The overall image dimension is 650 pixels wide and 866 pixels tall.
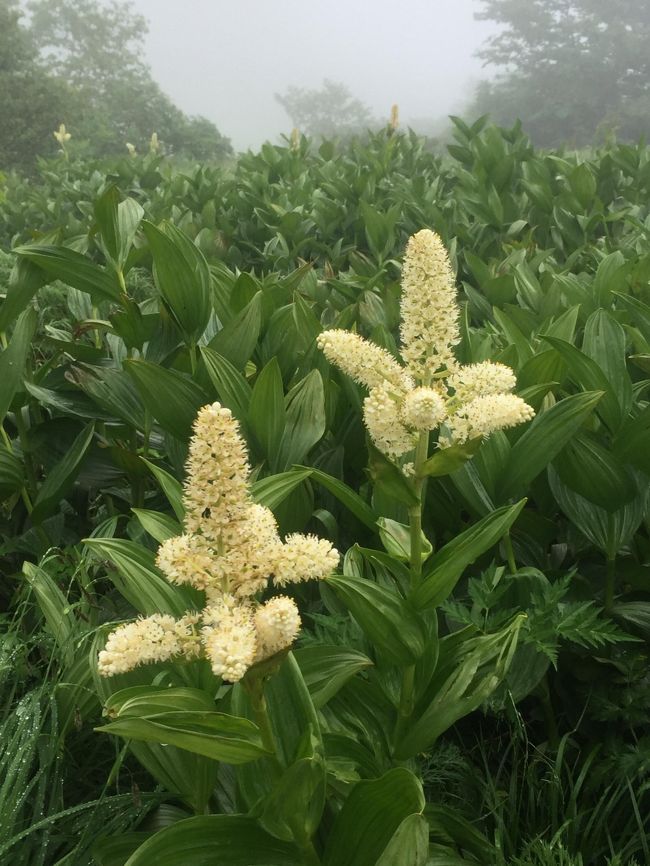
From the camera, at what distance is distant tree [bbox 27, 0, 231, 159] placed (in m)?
49.6

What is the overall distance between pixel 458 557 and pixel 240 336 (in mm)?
1044

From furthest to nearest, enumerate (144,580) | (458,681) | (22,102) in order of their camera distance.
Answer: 1. (22,102)
2. (144,580)
3. (458,681)

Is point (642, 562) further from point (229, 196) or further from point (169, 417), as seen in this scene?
point (229, 196)

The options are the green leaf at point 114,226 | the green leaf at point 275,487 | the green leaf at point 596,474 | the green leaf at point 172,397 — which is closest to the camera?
the green leaf at point 275,487

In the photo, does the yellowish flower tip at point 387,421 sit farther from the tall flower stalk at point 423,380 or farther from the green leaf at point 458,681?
the green leaf at point 458,681

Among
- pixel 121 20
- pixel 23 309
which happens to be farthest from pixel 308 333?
pixel 121 20

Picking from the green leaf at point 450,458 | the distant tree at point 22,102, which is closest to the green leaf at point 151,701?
the green leaf at point 450,458

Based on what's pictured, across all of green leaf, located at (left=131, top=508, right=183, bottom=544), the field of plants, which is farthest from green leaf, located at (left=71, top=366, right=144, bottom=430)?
green leaf, located at (left=131, top=508, right=183, bottom=544)

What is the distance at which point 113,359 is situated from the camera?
2.69m

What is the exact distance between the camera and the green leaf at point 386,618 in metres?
1.36

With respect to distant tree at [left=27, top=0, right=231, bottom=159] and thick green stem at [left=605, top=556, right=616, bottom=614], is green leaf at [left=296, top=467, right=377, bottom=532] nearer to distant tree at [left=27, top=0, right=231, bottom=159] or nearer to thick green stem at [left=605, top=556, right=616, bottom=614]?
thick green stem at [left=605, top=556, right=616, bottom=614]

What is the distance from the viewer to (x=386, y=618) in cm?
138

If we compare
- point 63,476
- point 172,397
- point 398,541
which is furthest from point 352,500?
point 63,476

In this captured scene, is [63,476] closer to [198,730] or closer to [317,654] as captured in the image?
[317,654]
